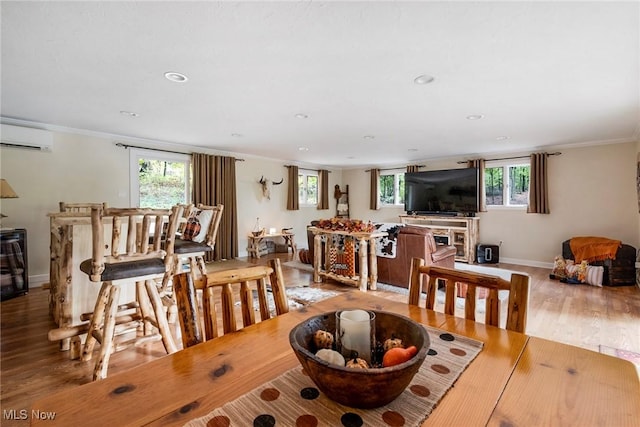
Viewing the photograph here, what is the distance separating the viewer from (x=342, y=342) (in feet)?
2.53

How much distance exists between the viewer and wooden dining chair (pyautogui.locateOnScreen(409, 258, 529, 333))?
1.04 metres

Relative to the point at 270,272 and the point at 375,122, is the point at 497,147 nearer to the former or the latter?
the point at 375,122

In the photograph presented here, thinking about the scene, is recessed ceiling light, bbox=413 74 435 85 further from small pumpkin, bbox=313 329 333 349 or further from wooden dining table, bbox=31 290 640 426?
small pumpkin, bbox=313 329 333 349

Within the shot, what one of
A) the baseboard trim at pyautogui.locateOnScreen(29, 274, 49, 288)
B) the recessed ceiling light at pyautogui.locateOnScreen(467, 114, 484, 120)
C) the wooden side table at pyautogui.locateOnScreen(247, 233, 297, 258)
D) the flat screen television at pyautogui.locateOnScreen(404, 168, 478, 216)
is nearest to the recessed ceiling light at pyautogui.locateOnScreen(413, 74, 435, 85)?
the recessed ceiling light at pyautogui.locateOnScreen(467, 114, 484, 120)

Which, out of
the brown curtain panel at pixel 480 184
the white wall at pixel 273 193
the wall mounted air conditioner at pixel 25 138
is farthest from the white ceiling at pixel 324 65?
the brown curtain panel at pixel 480 184

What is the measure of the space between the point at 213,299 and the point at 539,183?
20.2 feet

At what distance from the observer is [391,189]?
7.86 metres

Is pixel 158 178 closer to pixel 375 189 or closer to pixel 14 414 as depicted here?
pixel 14 414

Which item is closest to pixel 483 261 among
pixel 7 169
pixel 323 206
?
pixel 323 206

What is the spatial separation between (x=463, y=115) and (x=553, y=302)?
7.87 feet

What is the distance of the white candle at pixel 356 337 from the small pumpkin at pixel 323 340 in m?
0.03

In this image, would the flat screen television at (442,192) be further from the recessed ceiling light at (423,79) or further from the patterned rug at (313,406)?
the patterned rug at (313,406)

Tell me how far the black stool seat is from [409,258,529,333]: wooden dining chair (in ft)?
5.26

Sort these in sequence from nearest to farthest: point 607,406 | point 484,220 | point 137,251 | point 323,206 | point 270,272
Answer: point 607,406 < point 270,272 < point 137,251 < point 484,220 < point 323,206
